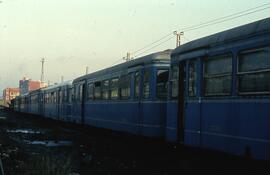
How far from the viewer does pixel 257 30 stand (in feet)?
34.9

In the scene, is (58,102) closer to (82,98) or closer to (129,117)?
(82,98)

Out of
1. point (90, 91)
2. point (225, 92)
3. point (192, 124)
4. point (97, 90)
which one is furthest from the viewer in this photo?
point (90, 91)

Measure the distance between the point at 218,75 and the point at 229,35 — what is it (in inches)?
34.8

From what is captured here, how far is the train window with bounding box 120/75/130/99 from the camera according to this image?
65.5 feet

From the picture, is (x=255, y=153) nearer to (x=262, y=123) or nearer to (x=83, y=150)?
(x=262, y=123)

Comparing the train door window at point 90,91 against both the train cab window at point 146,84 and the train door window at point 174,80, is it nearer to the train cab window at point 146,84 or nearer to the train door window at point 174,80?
the train cab window at point 146,84

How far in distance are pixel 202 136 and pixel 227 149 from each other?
1354mm

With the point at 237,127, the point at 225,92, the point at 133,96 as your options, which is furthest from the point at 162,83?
the point at 237,127

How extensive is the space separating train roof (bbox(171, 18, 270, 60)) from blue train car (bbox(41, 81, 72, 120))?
19.6m

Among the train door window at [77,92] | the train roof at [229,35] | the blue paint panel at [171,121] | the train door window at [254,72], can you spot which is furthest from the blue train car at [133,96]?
the train door window at [254,72]

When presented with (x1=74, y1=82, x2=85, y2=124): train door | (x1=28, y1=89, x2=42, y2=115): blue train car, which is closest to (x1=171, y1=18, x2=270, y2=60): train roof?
(x1=74, y1=82, x2=85, y2=124): train door

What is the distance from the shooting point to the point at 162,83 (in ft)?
56.9

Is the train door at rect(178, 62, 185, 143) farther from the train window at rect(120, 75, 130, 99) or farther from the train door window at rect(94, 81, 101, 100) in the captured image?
the train door window at rect(94, 81, 101, 100)

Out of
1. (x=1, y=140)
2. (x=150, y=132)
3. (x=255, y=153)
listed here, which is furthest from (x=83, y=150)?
(x=255, y=153)
